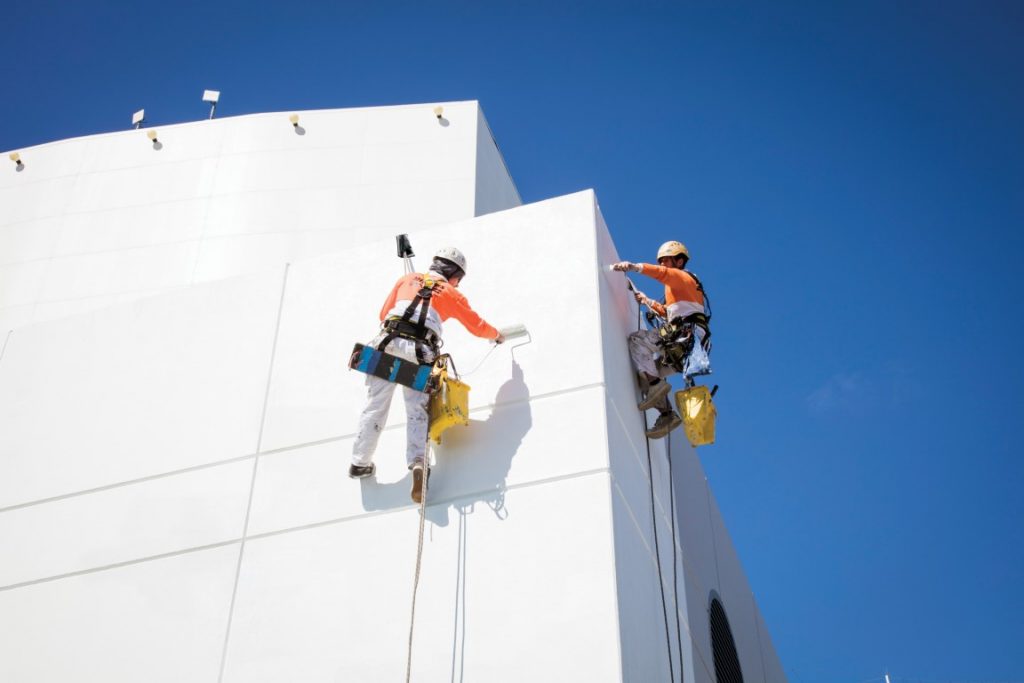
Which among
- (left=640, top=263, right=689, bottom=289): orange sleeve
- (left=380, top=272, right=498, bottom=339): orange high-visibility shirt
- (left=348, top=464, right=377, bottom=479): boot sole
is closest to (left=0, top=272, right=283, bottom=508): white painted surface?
(left=348, top=464, right=377, bottom=479): boot sole

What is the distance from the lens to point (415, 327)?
6.20 meters

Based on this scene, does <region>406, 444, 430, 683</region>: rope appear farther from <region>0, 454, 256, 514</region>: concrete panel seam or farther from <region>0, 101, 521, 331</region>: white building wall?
<region>0, 101, 521, 331</region>: white building wall

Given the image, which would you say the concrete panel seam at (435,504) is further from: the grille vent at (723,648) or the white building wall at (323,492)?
the grille vent at (723,648)

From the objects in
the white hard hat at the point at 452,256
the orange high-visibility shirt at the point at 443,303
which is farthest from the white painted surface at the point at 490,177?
the orange high-visibility shirt at the point at 443,303

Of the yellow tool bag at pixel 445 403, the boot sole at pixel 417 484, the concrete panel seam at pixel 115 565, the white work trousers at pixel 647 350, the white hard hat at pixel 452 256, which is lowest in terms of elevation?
the concrete panel seam at pixel 115 565

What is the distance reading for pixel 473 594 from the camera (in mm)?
5625

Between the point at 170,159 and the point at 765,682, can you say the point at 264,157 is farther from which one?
the point at 765,682

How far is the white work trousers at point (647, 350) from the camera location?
23.7 feet

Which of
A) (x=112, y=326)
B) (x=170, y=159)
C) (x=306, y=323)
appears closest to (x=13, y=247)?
(x=170, y=159)

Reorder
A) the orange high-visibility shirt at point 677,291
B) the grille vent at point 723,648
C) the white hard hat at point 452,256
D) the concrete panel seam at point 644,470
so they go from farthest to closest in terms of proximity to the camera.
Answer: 1. the grille vent at point 723,648
2. the orange high-visibility shirt at point 677,291
3. the white hard hat at point 452,256
4. the concrete panel seam at point 644,470

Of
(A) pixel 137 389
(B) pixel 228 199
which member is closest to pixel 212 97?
(B) pixel 228 199

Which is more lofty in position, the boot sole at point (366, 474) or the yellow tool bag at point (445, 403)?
the yellow tool bag at point (445, 403)

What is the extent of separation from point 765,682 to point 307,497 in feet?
26.7

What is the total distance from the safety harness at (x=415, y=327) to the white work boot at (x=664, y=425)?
1.88 metres
